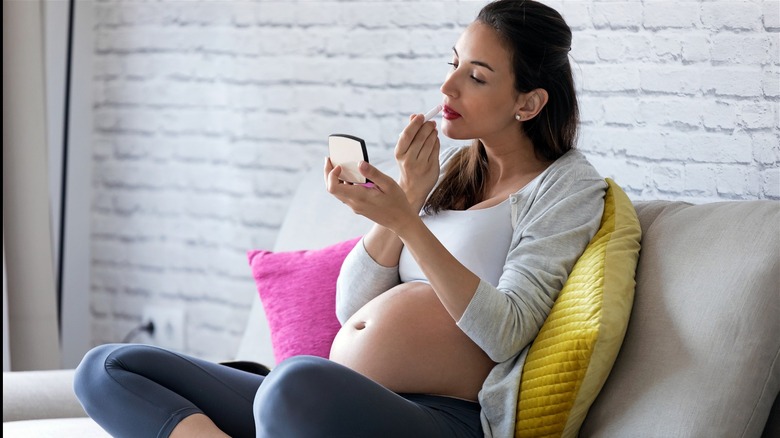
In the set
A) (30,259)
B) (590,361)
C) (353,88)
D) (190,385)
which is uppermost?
(353,88)

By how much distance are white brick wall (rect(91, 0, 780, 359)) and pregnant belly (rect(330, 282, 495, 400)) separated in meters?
0.68

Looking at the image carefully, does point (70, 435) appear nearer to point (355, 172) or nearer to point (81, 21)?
point (355, 172)

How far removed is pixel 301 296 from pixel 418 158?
1.44ft

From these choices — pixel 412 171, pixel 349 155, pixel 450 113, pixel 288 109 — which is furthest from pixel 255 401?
pixel 288 109

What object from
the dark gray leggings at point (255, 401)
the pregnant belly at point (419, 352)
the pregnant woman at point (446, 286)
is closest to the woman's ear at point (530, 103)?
the pregnant woman at point (446, 286)

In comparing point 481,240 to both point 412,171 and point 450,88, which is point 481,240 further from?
point 450,88

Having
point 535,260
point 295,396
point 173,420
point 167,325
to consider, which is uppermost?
point 535,260

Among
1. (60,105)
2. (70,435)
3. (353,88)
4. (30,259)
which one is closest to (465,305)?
(70,435)

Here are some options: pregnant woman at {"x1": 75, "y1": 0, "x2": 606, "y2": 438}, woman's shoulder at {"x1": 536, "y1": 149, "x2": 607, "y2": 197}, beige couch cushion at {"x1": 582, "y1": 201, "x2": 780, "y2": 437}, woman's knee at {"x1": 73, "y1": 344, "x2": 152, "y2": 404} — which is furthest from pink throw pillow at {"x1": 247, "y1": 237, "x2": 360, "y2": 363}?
beige couch cushion at {"x1": 582, "y1": 201, "x2": 780, "y2": 437}

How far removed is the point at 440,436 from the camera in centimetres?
144

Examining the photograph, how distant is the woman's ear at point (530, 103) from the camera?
173 centimetres

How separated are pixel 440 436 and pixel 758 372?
0.48 meters

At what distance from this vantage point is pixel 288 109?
2.72 metres

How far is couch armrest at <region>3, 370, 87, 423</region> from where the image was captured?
1.87m
